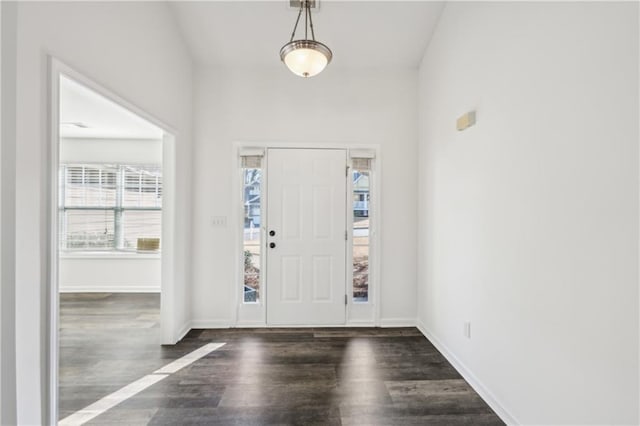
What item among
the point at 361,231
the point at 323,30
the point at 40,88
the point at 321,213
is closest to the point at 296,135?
the point at 321,213

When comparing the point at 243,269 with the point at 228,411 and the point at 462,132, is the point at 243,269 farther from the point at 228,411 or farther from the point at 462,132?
the point at 462,132

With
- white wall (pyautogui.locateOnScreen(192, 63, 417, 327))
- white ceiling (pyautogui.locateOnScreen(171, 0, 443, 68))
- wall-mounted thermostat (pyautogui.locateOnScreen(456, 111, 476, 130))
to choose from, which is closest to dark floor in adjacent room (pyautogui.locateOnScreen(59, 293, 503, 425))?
white wall (pyautogui.locateOnScreen(192, 63, 417, 327))

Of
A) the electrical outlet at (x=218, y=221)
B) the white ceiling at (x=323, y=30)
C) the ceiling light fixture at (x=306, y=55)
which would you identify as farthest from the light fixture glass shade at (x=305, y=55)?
the electrical outlet at (x=218, y=221)

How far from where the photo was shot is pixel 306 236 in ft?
11.3

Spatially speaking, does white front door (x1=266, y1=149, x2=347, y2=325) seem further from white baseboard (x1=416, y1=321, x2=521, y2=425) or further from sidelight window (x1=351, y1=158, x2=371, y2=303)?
white baseboard (x1=416, y1=321, x2=521, y2=425)

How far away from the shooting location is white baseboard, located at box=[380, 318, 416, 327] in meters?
3.43

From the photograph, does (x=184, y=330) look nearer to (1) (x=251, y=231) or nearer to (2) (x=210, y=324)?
(2) (x=210, y=324)

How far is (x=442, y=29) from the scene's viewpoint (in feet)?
9.29

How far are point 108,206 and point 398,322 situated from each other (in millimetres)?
4858

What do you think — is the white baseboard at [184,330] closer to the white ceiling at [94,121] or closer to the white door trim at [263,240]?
the white door trim at [263,240]

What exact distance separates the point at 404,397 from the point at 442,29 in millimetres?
3185

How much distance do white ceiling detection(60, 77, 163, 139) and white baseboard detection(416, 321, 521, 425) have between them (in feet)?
10.6

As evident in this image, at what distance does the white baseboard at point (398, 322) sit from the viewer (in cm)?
343

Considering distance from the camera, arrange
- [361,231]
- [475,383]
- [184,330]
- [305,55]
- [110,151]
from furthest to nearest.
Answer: [110,151], [361,231], [184,330], [475,383], [305,55]
